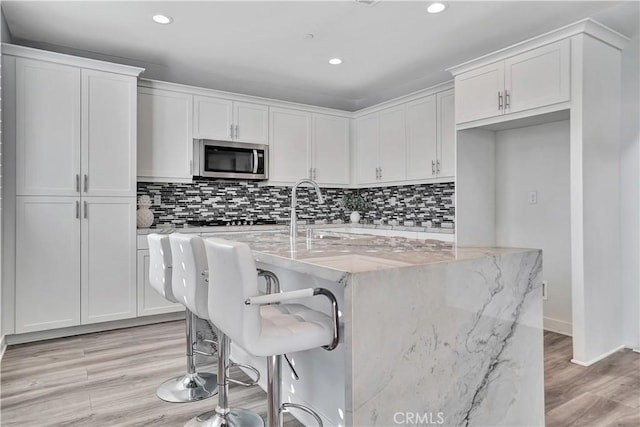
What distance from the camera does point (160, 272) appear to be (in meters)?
2.44

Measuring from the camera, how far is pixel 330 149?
5340mm

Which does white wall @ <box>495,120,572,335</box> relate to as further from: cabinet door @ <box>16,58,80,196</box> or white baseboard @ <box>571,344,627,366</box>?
cabinet door @ <box>16,58,80,196</box>

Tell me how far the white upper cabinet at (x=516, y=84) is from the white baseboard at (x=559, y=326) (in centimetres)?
187

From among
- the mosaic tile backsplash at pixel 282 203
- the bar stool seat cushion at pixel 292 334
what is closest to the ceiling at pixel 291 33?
the mosaic tile backsplash at pixel 282 203

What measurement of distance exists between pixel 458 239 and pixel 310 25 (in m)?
2.31

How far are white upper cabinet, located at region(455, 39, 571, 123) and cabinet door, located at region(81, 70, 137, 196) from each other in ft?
9.75

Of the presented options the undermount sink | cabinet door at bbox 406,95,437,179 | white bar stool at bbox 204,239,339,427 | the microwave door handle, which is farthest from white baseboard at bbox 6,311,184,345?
cabinet door at bbox 406,95,437,179

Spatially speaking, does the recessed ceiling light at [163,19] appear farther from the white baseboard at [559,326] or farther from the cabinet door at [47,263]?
the white baseboard at [559,326]

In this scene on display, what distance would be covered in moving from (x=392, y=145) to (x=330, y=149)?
0.82 metres

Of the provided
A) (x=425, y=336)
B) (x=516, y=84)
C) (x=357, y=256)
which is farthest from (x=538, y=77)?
(x=425, y=336)

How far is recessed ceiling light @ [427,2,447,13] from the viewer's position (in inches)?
116

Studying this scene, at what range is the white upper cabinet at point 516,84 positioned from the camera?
3029 mm

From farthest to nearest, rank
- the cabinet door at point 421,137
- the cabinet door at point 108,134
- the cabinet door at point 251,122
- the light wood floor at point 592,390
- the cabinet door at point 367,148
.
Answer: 1. the cabinet door at point 367,148
2. the cabinet door at point 251,122
3. the cabinet door at point 421,137
4. the cabinet door at point 108,134
5. the light wood floor at point 592,390

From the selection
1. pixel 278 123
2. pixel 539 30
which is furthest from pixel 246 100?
pixel 539 30
